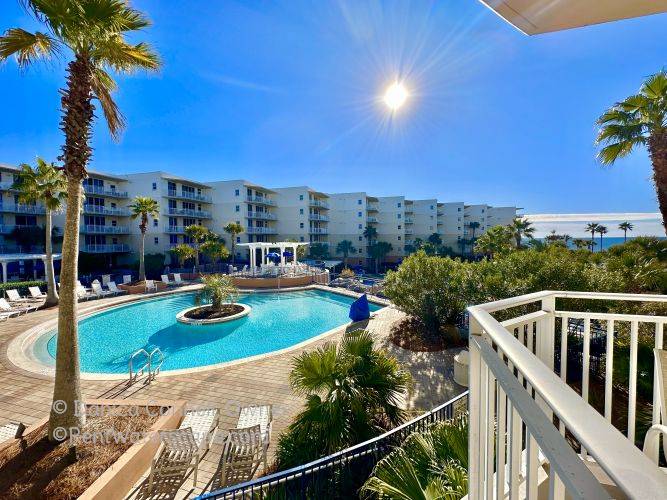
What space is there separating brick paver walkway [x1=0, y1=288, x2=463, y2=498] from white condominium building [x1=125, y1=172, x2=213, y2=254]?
102 feet

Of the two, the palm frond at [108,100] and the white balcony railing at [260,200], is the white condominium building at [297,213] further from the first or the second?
the palm frond at [108,100]

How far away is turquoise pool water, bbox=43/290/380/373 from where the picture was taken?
37.4 feet

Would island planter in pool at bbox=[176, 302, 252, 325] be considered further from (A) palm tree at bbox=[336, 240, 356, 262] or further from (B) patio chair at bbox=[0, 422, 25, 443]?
(A) palm tree at bbox=[336, 240, 356, 262]

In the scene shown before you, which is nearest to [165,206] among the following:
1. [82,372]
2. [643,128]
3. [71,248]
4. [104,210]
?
[104,210]

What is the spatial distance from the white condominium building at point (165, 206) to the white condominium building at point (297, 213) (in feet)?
43.8

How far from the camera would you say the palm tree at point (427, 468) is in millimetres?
2702

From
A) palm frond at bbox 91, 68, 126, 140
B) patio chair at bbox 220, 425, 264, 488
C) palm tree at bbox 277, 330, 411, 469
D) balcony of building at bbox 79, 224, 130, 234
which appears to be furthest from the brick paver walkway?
balcony of building at bbox 79, 224, 130, 234

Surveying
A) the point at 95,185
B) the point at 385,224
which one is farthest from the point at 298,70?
the point at 385,224

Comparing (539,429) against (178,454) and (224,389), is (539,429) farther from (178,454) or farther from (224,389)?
(224,389)

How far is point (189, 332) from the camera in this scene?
14219 millimetres

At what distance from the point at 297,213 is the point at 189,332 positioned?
36.8 meters

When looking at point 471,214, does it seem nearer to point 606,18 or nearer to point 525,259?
point 525,259

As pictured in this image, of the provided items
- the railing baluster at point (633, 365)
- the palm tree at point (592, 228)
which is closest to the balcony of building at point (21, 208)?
the railing baluster at point (633, 365)

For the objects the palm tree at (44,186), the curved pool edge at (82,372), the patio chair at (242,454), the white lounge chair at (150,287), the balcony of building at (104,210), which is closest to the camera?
the patio chair at (242,454)
